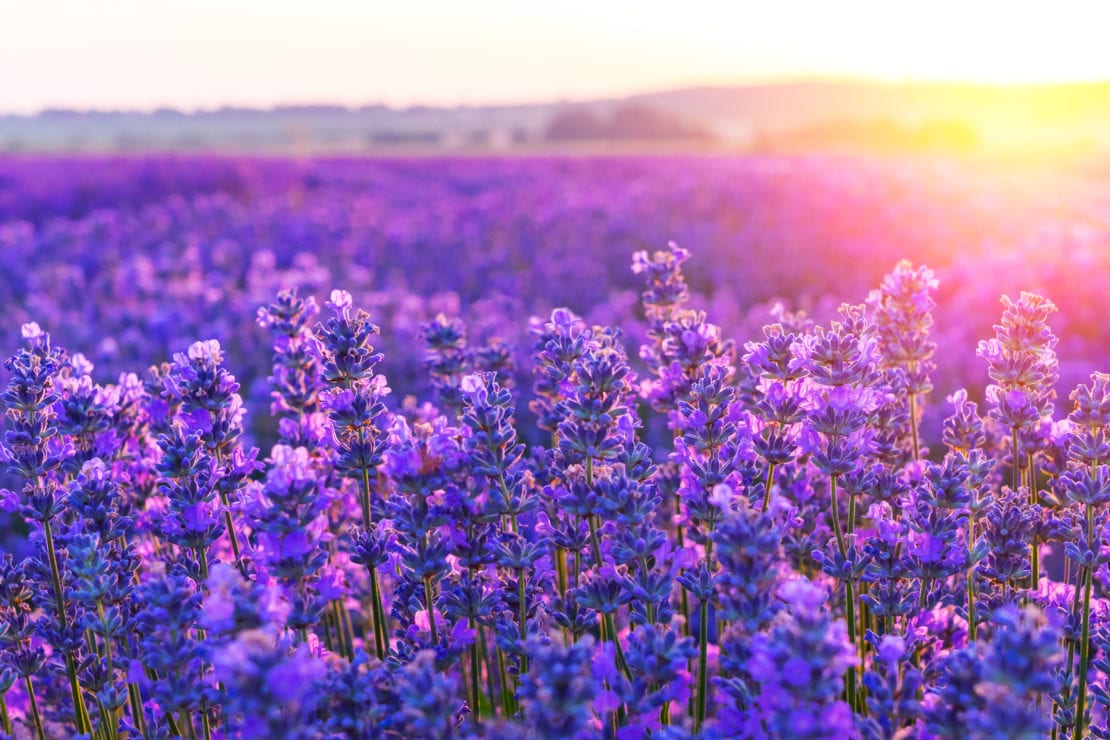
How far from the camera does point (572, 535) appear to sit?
1.91 meters

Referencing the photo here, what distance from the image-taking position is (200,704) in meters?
1.78

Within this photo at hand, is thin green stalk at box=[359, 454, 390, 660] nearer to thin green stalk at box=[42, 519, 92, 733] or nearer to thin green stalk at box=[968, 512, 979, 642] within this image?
thin green stalk at box=[42, 519, 92, 733]

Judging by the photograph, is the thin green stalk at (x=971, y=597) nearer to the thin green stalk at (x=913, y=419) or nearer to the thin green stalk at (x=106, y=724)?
the thin green stalk at (x=913, y=419)

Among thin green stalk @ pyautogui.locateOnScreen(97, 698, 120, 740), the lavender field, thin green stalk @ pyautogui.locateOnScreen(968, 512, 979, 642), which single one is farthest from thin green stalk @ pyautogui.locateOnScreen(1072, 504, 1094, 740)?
thin green stalk @ pyautogui.locateOnScreen(97, 698, 120, 740)

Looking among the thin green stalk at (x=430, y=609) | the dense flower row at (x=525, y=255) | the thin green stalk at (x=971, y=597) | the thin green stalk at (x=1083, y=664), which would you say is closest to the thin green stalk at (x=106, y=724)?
the thin green stalk at (x=430, y=609)

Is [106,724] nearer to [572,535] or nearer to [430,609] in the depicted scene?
[430,609]

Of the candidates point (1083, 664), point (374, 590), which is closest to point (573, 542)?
point (374, 590)

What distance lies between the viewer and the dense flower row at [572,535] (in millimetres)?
1491

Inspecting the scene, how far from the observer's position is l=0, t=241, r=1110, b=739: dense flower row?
4.89 feet

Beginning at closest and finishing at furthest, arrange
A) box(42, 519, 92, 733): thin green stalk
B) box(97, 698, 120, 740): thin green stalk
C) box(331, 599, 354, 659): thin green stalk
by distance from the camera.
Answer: box(42, 519, 92, 733): thin green stalk → box(97, 698, 120, 740): thin green stalk → box(331, 599, 354, 659): thin green stalk

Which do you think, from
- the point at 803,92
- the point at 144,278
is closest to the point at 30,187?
the point at 144,278

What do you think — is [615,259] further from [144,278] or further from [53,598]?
[53,598]

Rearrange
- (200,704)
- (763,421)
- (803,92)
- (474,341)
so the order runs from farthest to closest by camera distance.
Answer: (803,92) < (474,341) < (763,421) < (200,704)

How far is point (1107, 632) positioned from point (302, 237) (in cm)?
1239
